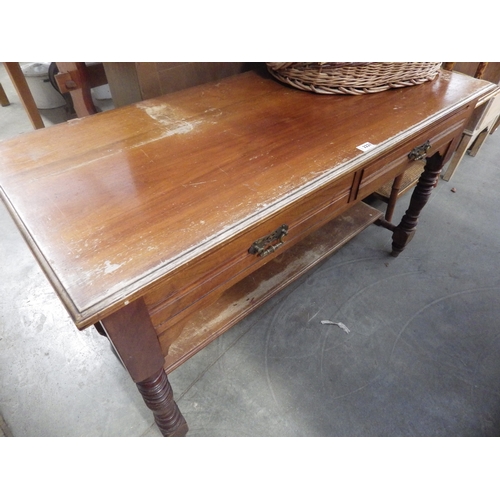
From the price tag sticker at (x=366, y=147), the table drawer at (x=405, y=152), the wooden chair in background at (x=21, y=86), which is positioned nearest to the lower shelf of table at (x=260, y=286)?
the table drawer at (x=405, y=152)

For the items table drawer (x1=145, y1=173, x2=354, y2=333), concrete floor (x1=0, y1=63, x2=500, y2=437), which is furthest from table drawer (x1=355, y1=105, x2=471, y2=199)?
concrete floor (x1=0, y1=63, x2=500, y2=437)

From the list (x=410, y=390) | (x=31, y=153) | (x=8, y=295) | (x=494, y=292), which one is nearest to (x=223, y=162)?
(x=31, y=153)

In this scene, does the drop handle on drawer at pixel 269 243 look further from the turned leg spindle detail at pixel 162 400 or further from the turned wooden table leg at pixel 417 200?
the turned wooden table leg at pixel 417 200

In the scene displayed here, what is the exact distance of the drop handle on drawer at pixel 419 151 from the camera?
1.08 metres

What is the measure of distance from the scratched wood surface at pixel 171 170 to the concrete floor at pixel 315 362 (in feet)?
2.72

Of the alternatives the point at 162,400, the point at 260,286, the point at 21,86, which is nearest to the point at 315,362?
the point at 260,286

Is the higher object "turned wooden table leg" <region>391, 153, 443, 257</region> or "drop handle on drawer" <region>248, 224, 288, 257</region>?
"drop handle on drawer" <region>248, 224, 288, 257</region>

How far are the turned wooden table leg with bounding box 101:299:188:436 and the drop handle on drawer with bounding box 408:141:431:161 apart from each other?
0.92 metres

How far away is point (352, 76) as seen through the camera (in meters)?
1.04

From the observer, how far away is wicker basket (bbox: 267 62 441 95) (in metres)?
1.04

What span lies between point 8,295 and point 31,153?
3.37 feet

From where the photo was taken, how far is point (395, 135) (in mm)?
884

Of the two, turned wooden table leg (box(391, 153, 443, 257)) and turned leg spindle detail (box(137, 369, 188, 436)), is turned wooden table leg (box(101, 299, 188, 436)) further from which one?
turned wooden table leg (box(391, 153, 443, 257))

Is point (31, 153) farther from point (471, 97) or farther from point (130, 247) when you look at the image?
point (471, 97)
